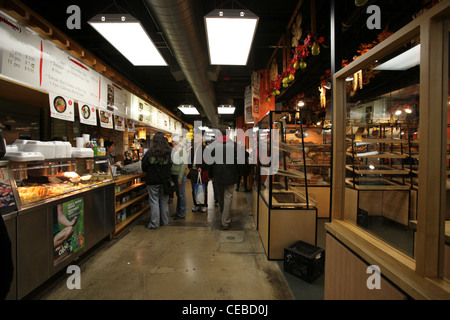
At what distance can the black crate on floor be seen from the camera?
2564 millimetres

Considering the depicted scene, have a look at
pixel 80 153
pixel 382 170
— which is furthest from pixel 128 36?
pixel 382 170

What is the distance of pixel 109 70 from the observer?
434cm

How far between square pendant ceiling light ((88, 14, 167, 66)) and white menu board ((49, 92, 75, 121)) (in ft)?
3.83

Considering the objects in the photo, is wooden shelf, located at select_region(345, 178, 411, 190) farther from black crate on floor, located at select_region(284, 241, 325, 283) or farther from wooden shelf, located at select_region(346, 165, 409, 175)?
black crate on floor, located at select_region(284, 241, 325, 283)

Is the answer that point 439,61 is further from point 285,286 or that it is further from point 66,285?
point 66,285

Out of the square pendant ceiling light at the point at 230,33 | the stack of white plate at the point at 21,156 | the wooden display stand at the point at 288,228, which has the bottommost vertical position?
the wooden display stand at the point at 288,228

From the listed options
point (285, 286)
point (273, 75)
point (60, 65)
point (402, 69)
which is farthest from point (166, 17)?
point (285, 286)

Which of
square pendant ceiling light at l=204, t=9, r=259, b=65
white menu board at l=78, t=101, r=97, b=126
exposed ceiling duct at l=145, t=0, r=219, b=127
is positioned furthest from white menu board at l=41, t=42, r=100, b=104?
square pendant ceiling light at l=204, t=9, r=259, b=65

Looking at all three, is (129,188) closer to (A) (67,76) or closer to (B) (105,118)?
(B) (105,118)

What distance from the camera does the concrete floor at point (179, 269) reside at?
2.37 meters

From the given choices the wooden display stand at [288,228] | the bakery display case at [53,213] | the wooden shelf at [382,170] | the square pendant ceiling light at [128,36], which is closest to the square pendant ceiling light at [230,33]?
the square pendant ceiling light at [128,36]

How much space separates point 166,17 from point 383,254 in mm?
3376

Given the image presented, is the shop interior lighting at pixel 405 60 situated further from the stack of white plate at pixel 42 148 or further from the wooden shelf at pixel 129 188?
the wooden shelf at pixel 129 188

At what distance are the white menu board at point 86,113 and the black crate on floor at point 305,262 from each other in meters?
4.03
